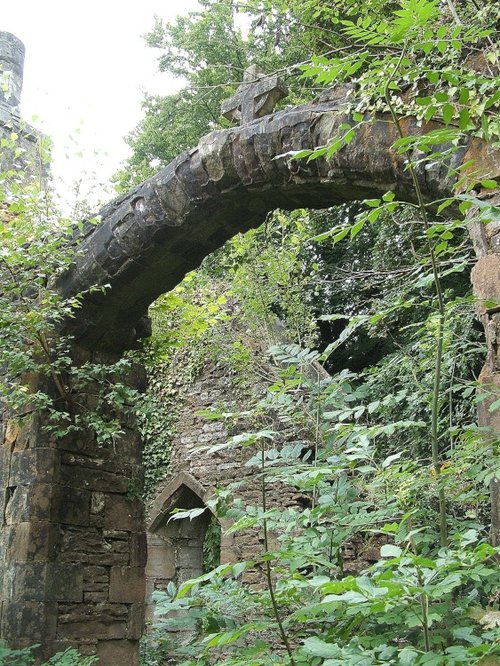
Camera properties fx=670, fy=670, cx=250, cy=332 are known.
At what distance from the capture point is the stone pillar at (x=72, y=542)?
464cm

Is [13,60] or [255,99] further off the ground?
[13,60]

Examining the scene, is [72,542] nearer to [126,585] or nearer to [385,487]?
[126,585]

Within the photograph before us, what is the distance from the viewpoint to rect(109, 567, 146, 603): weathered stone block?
5.14 metres

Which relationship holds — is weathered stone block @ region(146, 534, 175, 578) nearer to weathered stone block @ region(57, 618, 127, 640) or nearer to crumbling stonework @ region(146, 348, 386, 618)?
crumbling stonework @ region(146, 348, 386, 618)

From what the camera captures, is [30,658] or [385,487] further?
[30,658]

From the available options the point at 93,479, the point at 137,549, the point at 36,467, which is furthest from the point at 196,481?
the point at 36,467

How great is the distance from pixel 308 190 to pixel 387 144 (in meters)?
0.73

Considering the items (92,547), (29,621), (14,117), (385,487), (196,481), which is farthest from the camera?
(196,481)

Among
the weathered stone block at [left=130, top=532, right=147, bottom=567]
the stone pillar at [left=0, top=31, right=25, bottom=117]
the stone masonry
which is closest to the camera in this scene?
the stone masonry

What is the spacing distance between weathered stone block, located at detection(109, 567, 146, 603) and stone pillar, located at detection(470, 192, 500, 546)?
3352mm

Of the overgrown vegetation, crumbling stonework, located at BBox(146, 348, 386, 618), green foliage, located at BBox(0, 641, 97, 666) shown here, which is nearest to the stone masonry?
green foliage, located at BBox(0, 641, 97, 666)

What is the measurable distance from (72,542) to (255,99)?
134 inches

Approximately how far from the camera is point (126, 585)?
523 cm

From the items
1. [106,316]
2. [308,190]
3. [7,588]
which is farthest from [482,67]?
[7,588]
